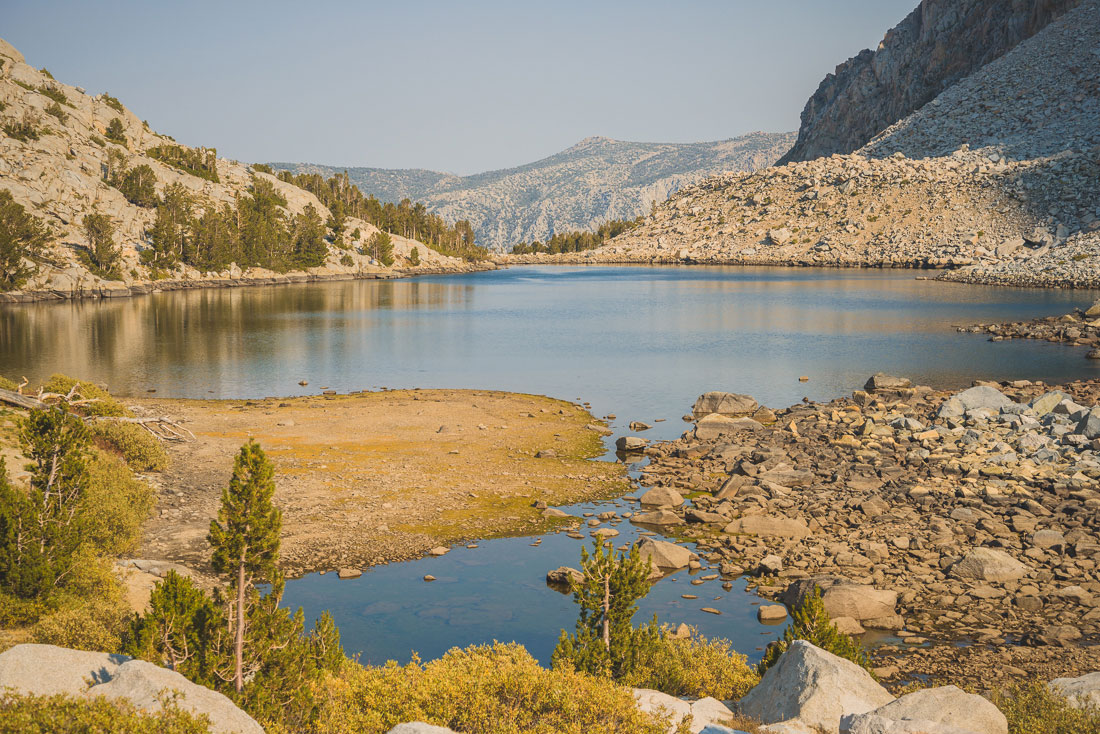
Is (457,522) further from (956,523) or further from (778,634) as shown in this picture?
(956,523)

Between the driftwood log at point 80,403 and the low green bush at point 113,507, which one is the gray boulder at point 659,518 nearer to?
the low green bush at point 113,507

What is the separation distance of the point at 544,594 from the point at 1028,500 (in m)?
15.1

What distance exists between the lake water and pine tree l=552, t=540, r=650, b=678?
12.8ft

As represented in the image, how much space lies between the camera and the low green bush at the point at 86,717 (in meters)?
8.11

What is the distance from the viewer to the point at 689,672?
1411 centimetres

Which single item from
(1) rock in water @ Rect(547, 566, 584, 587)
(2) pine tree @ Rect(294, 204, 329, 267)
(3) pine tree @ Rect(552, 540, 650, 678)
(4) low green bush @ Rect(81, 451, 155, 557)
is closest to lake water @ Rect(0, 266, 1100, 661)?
(1) rock in water @ Rect(547, 566, 584, 587)

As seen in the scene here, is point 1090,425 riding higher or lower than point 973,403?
lower

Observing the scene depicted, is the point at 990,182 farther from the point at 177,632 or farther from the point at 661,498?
the point at 177,632

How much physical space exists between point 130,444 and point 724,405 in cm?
2688

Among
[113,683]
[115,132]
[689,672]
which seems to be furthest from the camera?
[115,132]

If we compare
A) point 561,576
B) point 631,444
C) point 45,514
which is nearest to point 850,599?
point 561,576

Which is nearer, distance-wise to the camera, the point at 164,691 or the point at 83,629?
the point at 164,691

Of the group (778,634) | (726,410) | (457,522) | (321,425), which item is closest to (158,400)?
(321,425)

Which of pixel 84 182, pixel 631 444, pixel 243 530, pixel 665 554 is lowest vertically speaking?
pixel 665 554
